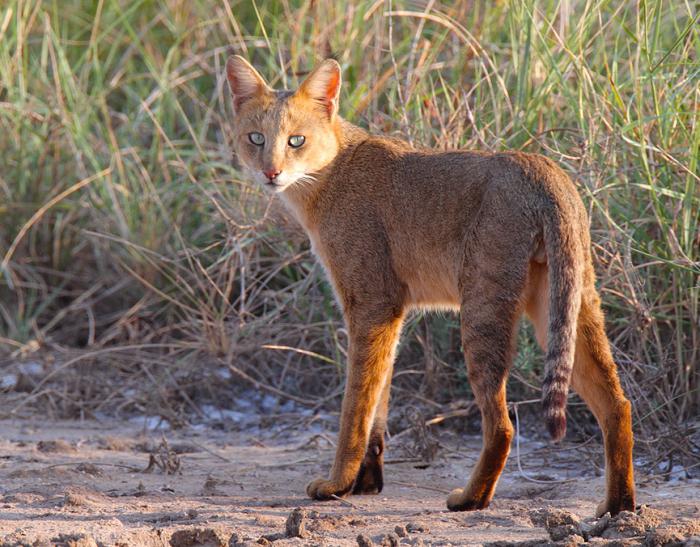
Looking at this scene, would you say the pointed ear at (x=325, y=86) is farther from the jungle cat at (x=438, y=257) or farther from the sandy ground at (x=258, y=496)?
the sandy ground at (x=258, y=496)

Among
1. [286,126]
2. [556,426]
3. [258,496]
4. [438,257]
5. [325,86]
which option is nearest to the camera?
[556,426]

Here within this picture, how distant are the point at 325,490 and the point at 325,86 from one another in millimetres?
1597

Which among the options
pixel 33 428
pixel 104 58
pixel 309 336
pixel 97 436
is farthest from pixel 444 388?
pixel 104 58

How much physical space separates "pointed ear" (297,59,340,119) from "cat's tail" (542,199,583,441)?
1.23m

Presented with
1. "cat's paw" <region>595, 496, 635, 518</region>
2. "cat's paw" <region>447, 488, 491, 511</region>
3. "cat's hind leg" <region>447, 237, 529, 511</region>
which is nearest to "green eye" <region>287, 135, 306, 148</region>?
"cat's hind leg" <region>447, 237, 529, 511</region>

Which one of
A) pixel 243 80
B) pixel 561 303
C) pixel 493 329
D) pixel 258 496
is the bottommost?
pixel 258 496

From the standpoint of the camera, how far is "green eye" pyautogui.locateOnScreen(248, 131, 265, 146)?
4055 millimetres

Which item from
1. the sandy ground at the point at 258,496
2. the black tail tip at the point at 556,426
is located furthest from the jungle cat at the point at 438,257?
the sandy ground at the point at 258,496

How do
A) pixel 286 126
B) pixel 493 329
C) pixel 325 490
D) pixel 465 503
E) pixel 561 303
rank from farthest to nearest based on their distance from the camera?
pixel 286 126, pixel 325 490, pixel 465 503, pixel 493 329, pixel 561 303

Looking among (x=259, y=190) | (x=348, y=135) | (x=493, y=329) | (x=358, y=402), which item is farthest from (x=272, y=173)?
(x=259, y=190)

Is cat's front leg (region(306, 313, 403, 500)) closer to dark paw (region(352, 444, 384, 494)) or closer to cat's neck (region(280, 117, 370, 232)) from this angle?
dark paw (region(352, 444, 384, 494))

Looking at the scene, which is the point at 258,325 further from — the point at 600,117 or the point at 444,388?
A: the point at 600,117

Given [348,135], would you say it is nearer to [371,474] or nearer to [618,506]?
[371,474]

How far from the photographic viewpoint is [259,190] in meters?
5.19
